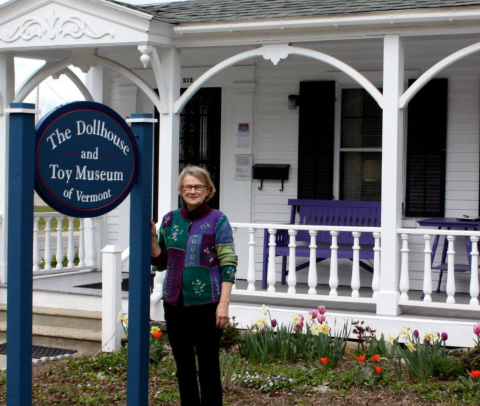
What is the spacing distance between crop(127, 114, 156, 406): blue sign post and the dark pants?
0.64 ft

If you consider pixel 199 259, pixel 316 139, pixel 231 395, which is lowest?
pixel 231 395

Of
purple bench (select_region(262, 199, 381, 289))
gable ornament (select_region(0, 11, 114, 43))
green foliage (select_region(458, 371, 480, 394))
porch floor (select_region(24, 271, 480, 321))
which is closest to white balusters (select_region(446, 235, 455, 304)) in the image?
porch floor (select_region(24, 271, 480, 321))

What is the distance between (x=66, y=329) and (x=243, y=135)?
11.2 feet

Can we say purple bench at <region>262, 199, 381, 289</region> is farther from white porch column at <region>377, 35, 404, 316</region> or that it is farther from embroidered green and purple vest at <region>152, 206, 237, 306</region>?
embroidered green and purple vest at <region>152, 206, 237, 306</region>

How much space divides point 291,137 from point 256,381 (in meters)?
Answer: 4.37

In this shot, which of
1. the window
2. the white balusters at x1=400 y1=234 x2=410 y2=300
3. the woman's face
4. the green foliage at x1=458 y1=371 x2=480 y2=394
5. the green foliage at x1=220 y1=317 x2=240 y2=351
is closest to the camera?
the woman's face

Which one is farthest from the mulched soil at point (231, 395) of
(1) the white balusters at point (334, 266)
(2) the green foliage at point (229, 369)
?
(1) the white balusters at point (334, 266)

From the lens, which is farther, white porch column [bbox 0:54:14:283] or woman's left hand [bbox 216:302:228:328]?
white porch column [bbox 0:54:14:283]

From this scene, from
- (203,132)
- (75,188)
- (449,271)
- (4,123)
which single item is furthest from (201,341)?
(203,132)

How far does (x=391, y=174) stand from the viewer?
7551 millimetres

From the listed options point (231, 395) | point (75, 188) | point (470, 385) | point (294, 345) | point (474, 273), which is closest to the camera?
point (75, 188)

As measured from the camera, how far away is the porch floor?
25.8 ft

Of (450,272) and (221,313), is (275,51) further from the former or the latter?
(221,313)

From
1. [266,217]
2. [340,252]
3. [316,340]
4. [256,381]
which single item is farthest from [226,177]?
[256,381]
